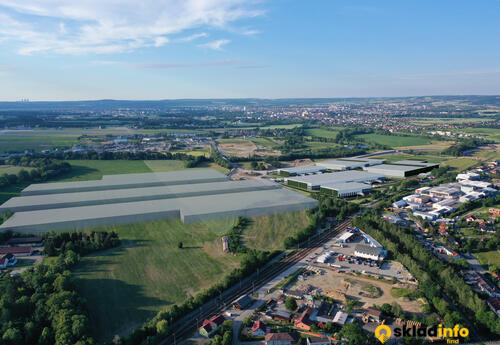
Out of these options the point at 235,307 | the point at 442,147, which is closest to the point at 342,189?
the point at 235,307

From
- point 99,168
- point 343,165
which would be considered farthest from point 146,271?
point 343,165

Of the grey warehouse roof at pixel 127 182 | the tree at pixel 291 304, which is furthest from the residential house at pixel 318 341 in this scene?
the grey warehouse roof at pixel 127 182

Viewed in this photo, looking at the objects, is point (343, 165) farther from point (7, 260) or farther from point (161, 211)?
point (7, 260)

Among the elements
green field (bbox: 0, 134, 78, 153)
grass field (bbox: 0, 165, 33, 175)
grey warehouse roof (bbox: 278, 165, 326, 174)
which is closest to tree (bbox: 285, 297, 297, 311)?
grey warehouse roof (bbox: 278, 165, 326, 174)

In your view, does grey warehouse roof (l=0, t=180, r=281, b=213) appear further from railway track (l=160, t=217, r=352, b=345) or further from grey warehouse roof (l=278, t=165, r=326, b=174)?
railway track (l=160, t=217, r=352, b=345)

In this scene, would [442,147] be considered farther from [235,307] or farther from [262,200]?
[235,307]

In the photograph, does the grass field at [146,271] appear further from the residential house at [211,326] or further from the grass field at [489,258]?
the grass field at [489,258]

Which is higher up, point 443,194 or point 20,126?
point 20,126
